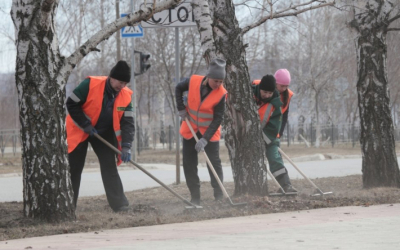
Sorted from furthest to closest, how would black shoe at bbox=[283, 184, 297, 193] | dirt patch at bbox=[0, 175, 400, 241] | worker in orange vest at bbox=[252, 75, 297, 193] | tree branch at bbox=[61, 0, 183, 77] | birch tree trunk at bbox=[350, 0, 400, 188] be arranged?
birch tree trunk at bbox=[350, 0, 400, 188]
black shoe at bbox=[283, 184, 297, 193]
worker in orange vest at bbox=[252, 75, 297, 193]
tree branch at bbox=[61, 0, 183, 77]
dirt patch at bbox=[0, 175, 400, 241]

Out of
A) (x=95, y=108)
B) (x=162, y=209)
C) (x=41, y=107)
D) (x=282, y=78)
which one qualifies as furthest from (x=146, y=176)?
(x=41, y=107)

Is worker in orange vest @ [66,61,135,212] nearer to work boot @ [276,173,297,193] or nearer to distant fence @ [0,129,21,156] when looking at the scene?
work boot @ [276,173,297,193]

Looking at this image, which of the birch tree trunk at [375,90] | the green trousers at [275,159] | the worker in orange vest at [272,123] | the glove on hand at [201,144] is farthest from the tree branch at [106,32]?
the birch tree trunk at [375,90]

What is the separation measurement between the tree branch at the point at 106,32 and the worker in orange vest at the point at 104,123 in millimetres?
619

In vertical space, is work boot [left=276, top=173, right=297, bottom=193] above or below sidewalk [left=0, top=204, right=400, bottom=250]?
above

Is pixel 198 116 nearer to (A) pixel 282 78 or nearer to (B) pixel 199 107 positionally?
(B) pixel 199 107

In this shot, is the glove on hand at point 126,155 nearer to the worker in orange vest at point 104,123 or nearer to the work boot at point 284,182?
the worker in orange vest at point 104,123

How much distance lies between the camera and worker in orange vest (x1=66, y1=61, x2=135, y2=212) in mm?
8375

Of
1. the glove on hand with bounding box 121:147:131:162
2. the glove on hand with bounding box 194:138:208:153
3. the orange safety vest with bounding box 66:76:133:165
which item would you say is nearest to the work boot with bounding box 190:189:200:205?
the glove on hand with bounding box 194:138:208:153

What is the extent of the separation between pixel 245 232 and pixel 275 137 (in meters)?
3.91

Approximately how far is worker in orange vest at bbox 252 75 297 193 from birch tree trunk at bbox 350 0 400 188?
56.8 inches

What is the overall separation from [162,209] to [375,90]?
3838mm

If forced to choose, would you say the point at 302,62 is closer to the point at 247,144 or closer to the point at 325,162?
the point at 325,162

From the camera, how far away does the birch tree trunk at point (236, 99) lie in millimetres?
9695
